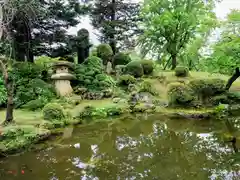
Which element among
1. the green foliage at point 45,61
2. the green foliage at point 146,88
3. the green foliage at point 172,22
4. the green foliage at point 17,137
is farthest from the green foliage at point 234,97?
the green foliage at point 17,137

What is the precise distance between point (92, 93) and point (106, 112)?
2.68 meters

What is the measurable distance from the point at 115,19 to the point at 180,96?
10.3m

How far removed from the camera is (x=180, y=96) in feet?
41.6

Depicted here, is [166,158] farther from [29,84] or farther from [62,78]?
[29,84]

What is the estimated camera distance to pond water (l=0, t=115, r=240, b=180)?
575 cm

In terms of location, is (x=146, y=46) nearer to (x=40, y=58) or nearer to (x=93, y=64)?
(x=93, y=64)

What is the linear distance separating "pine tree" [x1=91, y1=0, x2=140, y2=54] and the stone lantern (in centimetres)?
597

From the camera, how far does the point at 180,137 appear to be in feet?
27.9

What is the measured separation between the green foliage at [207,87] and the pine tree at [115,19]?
27.5 ft

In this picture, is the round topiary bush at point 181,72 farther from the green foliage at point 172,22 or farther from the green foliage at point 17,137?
the green foliage at point 17,137

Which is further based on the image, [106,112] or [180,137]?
[106,112]

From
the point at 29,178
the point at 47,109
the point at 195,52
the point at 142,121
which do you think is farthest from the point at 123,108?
the point at 195,52

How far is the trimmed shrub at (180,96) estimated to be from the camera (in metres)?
12.7

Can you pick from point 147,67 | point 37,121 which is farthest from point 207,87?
point 37,121
